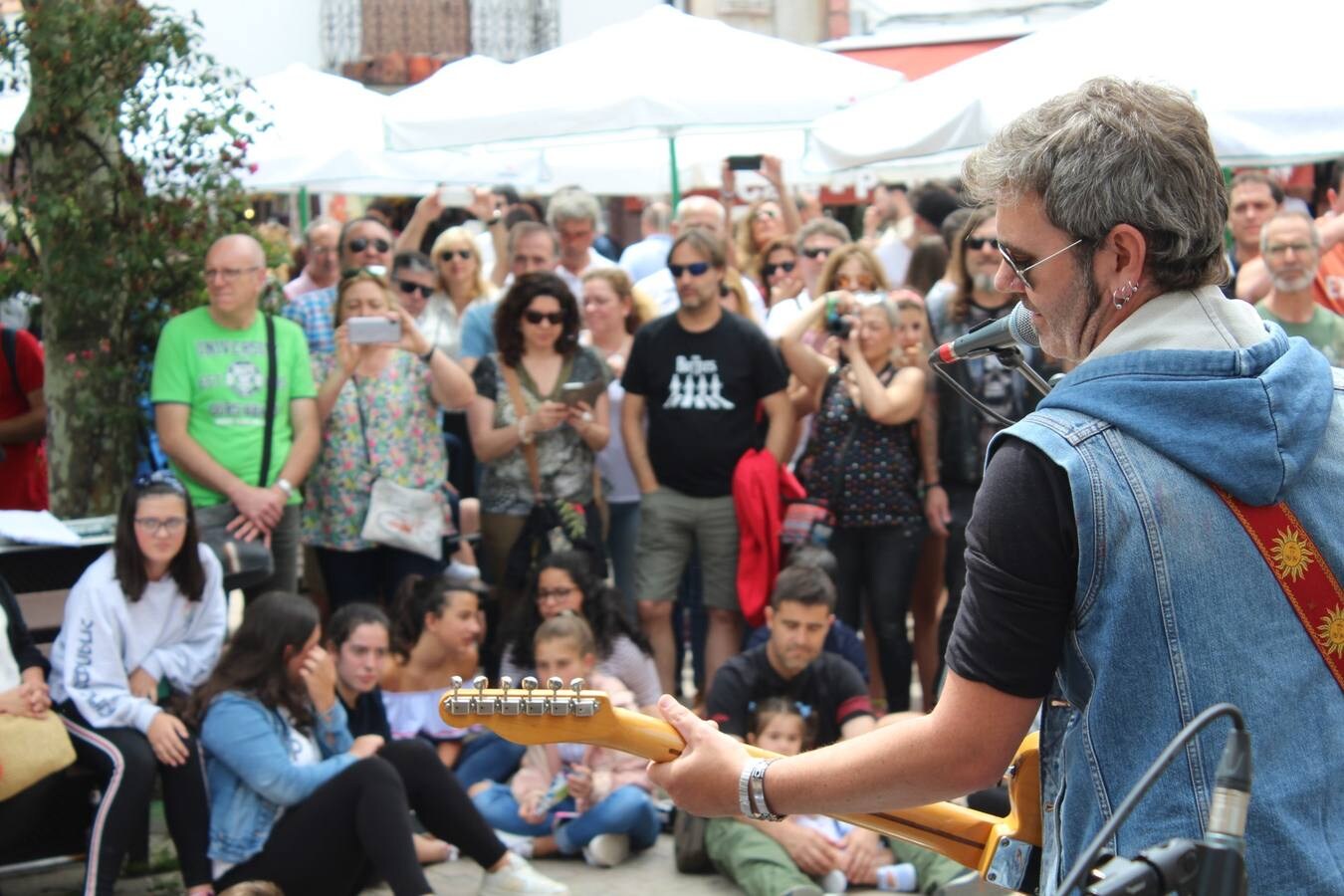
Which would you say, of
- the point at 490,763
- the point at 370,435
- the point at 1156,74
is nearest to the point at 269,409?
the point at 370,435

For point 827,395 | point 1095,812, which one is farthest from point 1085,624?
point 827,395

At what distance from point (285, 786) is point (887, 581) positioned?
8.13 ft

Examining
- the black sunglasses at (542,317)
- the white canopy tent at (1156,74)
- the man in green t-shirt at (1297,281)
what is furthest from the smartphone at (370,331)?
the man in green t-shirt at (1297,281)

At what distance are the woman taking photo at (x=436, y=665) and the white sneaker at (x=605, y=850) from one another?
0.48m

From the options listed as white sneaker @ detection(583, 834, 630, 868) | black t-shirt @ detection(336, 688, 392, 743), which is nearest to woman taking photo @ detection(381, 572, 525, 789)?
black t-shirt @ detection(336, 688, 392, 743)

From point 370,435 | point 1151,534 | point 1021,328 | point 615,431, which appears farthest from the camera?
point 615,431

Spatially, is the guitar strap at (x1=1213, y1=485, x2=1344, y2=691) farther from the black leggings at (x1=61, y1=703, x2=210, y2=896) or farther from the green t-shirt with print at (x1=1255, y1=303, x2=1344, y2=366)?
the green t-shirt with print at (x1=1255, y1=303, x2=1344, y2=366)

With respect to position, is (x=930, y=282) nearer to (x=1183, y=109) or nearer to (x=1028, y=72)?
(x=1028, y=72)

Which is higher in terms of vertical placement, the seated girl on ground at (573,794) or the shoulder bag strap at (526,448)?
the shoulder bag strap at (526,448)

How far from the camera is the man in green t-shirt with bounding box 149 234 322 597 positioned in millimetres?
5992

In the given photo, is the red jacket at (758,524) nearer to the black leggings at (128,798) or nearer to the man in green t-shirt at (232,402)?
the man in green t-shirt at (232,402)

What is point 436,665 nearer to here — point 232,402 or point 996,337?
point 232,402

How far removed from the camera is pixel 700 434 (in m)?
6.55

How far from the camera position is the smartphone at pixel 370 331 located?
637cm
